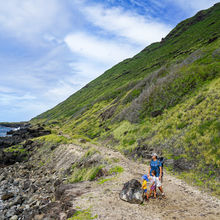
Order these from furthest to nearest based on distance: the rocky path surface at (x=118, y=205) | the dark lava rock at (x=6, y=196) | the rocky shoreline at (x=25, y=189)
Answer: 1. the dark lava rock at (x=6, y=196)
2. the rocky shoreline at (x=25, y=189)
3. the rocky path surface at (x=118, y=205)

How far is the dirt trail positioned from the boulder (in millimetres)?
313

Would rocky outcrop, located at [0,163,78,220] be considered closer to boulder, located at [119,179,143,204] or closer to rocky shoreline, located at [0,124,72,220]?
rocky shoreline, located at [0,124,72,220]

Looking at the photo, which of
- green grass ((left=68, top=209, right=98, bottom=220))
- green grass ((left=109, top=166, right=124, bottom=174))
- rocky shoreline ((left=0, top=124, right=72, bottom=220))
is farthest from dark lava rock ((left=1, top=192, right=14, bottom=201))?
green grass ((left=68, top=209, right=98, bottom=220))

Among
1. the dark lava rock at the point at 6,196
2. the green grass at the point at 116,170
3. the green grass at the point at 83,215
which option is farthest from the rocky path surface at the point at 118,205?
the dark lava rock at the point at 6,196

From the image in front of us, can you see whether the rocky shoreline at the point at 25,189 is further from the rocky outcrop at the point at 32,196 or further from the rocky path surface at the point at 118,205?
the rocky path surface at the point at 118,205

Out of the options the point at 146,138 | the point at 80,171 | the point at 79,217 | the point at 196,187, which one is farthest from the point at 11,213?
the point at 146,138

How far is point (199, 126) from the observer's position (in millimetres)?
22078

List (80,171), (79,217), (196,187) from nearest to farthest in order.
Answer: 1. (79,217)
2. (196,187)
3. (80,171)

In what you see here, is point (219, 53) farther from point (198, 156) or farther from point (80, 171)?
point (80, 171)

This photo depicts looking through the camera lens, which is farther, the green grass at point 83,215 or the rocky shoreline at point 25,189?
the rocky shoreline at point 25,189

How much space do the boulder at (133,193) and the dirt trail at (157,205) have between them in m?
0.31

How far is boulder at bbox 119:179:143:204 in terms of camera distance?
10.8 m

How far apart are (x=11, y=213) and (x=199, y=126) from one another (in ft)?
85.5

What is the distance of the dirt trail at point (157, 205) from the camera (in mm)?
9422
